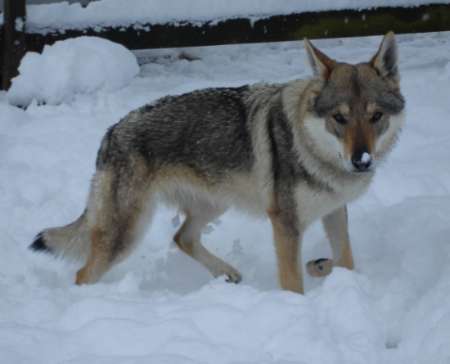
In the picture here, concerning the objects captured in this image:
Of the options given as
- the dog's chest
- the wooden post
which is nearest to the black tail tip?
the dog's chest

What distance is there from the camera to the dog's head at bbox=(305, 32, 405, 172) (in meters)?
4.37

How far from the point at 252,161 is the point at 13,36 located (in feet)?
12.0

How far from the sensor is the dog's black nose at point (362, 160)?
4270 millimetres

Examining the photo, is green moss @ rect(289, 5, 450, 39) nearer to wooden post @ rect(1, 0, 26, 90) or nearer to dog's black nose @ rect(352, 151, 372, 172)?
Answer: wooden post @ rect(1, 0, 26, 90)

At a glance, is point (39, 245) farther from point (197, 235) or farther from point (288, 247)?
point (288, 247)

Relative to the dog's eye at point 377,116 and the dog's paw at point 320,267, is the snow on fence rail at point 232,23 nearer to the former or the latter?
the dog's paw at point 320,267

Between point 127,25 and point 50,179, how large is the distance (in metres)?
2.11

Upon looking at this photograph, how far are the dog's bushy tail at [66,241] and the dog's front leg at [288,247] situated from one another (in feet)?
4.03

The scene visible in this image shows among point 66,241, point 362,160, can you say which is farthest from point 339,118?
point 66,241

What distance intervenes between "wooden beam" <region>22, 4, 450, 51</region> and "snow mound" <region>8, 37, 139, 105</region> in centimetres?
23

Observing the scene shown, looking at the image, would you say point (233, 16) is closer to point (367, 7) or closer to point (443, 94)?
point (367, 7)

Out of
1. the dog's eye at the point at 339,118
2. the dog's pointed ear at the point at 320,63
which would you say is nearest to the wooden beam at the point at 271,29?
the dog's pointed ear at the point at 320,63

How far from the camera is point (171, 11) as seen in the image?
7.88m

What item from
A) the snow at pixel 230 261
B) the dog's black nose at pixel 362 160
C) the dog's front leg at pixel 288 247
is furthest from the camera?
the dog's front leg at pixel 288 247
